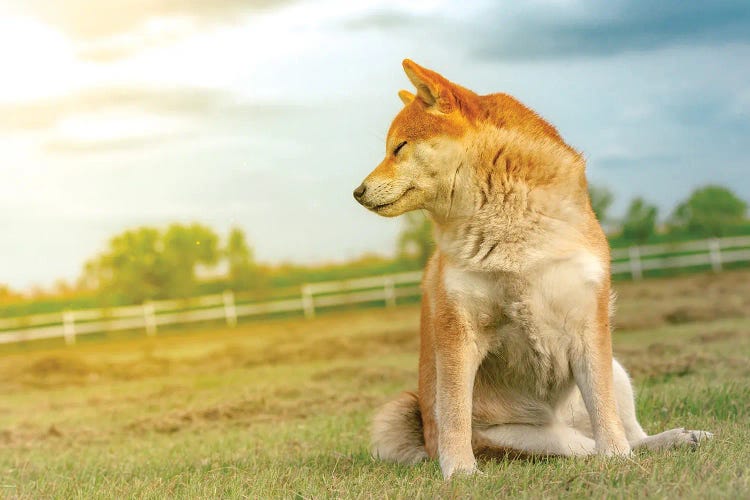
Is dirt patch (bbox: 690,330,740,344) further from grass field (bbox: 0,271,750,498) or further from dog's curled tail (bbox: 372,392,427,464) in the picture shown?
dog's curled tail (bbox: 372,392,427,464)

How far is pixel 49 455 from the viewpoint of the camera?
7.22 metres

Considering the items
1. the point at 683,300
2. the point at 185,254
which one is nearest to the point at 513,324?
the point at 683,300

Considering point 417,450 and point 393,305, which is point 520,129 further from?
point 393,305

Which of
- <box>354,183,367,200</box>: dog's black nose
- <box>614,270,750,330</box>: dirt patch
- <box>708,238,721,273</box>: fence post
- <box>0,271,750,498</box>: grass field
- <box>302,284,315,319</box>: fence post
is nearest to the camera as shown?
<box>0,271,750,498</box>: grass field

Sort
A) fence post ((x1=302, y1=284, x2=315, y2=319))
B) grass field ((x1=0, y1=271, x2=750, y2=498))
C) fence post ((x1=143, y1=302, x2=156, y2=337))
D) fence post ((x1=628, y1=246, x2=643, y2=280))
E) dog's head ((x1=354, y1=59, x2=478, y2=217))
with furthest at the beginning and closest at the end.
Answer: fence post ((x1=628, y1=246, x2=643, y2=280)) → fence post ((x1=302, y1=284, x2=315, y2=319)) → fence post ((x1=143, y1=302, x2=156, y2=337)) → dog's head ((x1=354, y1=59, x2=478, y2=217)) → grass field ((x1=0, y1=271, x2=750, y2=498))

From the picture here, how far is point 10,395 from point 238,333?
27.6ft

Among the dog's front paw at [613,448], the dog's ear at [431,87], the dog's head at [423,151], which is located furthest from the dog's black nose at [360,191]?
the dog's front paw at [613,448]

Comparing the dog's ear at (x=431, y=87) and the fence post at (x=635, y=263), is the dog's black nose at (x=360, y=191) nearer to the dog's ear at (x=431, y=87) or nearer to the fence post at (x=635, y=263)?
the dog's ear at (x=431, y=87)

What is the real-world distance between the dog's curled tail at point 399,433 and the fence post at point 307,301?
2170 cm

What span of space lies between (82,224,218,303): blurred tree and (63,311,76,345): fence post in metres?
1.56

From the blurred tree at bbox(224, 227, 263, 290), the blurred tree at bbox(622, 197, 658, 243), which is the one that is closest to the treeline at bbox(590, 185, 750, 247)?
the blurred tree at bbox(622, 197, 658, 243)

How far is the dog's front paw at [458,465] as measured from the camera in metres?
4.22

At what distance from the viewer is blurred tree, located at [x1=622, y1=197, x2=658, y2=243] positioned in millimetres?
26312

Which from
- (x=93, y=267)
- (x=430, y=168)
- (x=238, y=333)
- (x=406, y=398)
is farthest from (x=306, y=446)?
(x=93, y=267)
